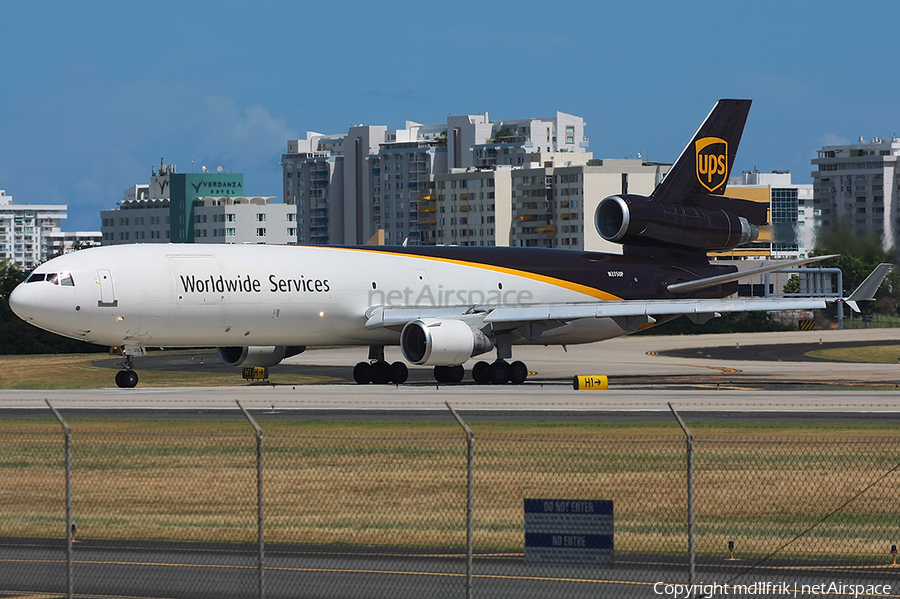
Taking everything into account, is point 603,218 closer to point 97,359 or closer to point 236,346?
point 236,346

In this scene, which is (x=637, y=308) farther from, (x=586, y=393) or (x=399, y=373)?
(x=399, y=373)

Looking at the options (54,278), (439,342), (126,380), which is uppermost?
(54,278)

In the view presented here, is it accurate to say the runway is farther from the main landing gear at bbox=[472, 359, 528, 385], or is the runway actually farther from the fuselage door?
the fuselage door

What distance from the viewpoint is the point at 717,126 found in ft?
185

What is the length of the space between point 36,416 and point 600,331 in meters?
23.9

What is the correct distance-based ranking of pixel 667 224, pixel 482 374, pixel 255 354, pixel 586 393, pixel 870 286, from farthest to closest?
pixel 667 224 < pixel 255 354 < pixel 482 374 < pixel 870 286 < pixel 586 393

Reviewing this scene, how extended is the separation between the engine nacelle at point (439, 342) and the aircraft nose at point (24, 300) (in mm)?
13025

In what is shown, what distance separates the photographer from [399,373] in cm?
5041

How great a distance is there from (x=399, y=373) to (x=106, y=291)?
42.3 ft

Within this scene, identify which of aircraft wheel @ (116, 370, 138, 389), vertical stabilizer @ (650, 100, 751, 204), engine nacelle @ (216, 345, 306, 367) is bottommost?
aircraft wheel @ (116, 370, 138, 389)

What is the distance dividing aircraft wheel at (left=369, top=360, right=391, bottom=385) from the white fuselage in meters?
1.21

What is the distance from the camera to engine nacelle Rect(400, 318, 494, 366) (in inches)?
1811

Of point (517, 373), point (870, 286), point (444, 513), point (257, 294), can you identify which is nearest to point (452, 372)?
point (517, 373)

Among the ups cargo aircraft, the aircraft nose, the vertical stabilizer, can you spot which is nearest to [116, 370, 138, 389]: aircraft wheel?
the ups cargo aircraft
